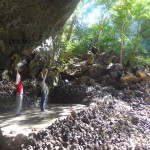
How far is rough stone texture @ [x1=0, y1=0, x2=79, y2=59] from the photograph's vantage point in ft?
36.7

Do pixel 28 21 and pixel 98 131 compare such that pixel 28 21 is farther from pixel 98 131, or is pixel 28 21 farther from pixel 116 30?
pixel 116 30

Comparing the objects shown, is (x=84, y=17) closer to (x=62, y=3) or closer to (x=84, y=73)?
(x=84, y=73)

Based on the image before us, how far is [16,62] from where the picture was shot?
12.9m

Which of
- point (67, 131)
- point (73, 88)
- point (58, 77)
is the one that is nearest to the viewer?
point (67, 131)

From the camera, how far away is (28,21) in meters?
12.3

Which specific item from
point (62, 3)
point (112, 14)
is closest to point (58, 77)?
point (62, 3)

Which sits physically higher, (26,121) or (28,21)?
(28,21)

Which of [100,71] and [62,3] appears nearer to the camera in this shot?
[62,3]

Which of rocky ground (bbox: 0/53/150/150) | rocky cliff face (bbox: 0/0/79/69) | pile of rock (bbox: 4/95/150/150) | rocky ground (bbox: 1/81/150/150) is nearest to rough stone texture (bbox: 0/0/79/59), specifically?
rocky cliff face (bbox: 0/0/79/69)

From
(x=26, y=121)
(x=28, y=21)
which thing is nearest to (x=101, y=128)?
(x=26, y=121)

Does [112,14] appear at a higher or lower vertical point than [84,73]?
higher

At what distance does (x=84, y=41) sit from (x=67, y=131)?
13724 mm

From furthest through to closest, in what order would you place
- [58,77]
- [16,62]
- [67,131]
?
[58,77]
[16,62]
[67,131]

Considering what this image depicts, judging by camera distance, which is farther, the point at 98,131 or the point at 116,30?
the point at 116,30
